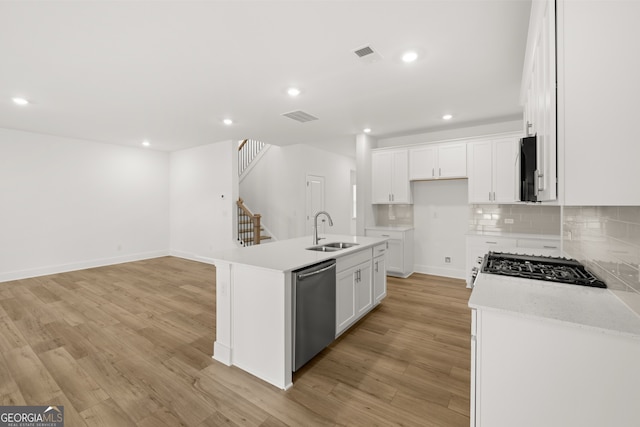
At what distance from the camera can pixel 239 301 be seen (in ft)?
7.82

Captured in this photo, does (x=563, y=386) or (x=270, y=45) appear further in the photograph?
(x=270, y=45)

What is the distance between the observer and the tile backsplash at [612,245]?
1.24m

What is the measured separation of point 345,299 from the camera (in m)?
2.87

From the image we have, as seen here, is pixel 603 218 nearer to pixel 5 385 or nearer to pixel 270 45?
pixel 270 45

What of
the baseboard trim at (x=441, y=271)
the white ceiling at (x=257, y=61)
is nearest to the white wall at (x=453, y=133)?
the white ceiling at (x=257, y=61)

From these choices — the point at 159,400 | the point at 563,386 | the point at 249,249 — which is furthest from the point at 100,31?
the point at 563,386

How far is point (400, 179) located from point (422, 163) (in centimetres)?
48

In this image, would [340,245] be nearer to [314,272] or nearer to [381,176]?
[314,272]

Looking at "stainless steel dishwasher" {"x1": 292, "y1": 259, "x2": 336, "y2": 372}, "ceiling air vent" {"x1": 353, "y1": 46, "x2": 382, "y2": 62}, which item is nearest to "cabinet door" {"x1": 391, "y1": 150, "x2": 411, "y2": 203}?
"ceiling air vent" {"x1": 353, "y1": 46, "x2": 382, "y2": 62}

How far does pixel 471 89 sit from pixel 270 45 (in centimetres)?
239

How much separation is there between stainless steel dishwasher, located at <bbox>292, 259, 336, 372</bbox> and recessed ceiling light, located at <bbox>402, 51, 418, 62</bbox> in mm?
1975

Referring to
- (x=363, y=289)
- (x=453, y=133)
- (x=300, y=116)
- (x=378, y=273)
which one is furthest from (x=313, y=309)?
(x=453, y=133)

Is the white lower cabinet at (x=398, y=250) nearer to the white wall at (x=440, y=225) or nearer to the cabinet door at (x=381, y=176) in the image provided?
the white wall at (x=440, y=225)

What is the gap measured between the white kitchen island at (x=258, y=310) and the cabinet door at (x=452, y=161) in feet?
9.95
